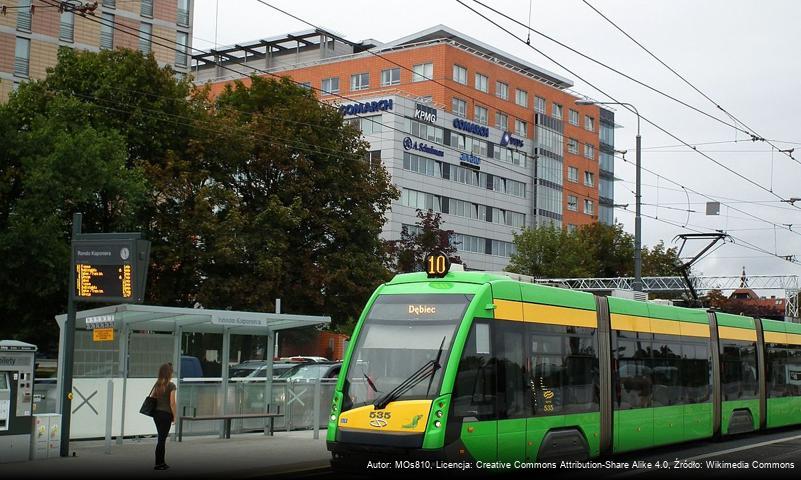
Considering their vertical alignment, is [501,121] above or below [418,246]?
above

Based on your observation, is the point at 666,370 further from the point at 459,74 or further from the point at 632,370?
the point at 459,74

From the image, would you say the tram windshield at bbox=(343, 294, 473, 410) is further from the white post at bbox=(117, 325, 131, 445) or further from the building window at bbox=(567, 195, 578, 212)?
the building window at bbox=(567, 195, 578, 212)

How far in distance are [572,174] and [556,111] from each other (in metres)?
5.98

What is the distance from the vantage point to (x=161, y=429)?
50.6 feet

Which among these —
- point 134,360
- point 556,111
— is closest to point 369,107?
point 556,111

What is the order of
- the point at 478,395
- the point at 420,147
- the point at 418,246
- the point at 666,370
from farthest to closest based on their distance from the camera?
1. the point at 420,147
2. the point at 418,246
3. the point at 666,370
4. the point at 478,395

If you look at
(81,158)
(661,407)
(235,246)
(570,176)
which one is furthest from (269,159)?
(570,176)

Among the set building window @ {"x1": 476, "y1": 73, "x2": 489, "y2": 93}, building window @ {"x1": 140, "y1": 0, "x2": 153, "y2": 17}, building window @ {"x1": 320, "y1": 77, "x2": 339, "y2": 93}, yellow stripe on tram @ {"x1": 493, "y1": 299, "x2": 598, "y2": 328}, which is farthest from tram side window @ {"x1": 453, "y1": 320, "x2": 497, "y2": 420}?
building window @ {"x1": 320, "y1": 77, "x2": 339, "y2": 93}

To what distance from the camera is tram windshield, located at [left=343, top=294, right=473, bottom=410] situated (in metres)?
13.5

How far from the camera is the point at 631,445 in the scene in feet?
57.1

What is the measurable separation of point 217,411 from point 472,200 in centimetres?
5994

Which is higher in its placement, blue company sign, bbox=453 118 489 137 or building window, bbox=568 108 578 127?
building window, bbox=568 108 578 127

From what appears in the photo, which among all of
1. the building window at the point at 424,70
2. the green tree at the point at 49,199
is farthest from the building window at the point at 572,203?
the green tree at the point at 49,199

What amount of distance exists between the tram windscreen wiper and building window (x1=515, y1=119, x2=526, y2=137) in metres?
75.1
